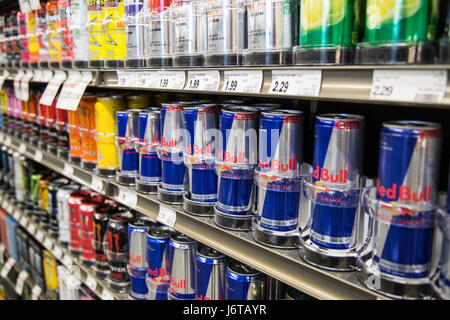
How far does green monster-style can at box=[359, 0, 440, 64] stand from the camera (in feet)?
2.35

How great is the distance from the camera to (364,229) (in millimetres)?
952

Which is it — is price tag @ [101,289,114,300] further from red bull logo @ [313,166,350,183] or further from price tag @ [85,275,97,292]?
red bull logo @ [313,166,350,183]

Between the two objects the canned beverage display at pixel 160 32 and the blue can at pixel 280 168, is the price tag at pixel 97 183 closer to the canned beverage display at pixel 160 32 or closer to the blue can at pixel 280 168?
the canned beverage display at pixel 160 32

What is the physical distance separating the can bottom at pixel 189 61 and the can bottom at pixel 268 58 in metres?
0.20

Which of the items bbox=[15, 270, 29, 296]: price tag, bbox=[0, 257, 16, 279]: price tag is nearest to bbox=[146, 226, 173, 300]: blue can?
bbox=[15, 270, 29, 296]: price tag

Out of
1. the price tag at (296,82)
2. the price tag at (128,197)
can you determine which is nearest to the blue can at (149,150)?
the price tag at (128,197)

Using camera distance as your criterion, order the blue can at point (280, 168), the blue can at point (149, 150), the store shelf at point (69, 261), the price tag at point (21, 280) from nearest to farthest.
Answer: the blue can at point (280, 168)
the blue can at point (149, 150)
the store shelf at point (69, 261)
the price tag at point (21, 280)

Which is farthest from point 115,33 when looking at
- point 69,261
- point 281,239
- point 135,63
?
point 69,261

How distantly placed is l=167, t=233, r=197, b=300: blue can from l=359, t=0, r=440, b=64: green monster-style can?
0.87m

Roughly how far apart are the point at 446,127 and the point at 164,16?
940 mm

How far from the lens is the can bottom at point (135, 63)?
143 centimetres

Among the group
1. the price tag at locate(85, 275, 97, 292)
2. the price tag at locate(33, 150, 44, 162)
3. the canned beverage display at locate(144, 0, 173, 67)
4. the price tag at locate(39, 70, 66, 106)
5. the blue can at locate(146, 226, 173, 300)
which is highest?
the canned beverage display at locate(144, 0, 173, 67)

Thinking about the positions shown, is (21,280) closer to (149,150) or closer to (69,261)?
(69,261)
